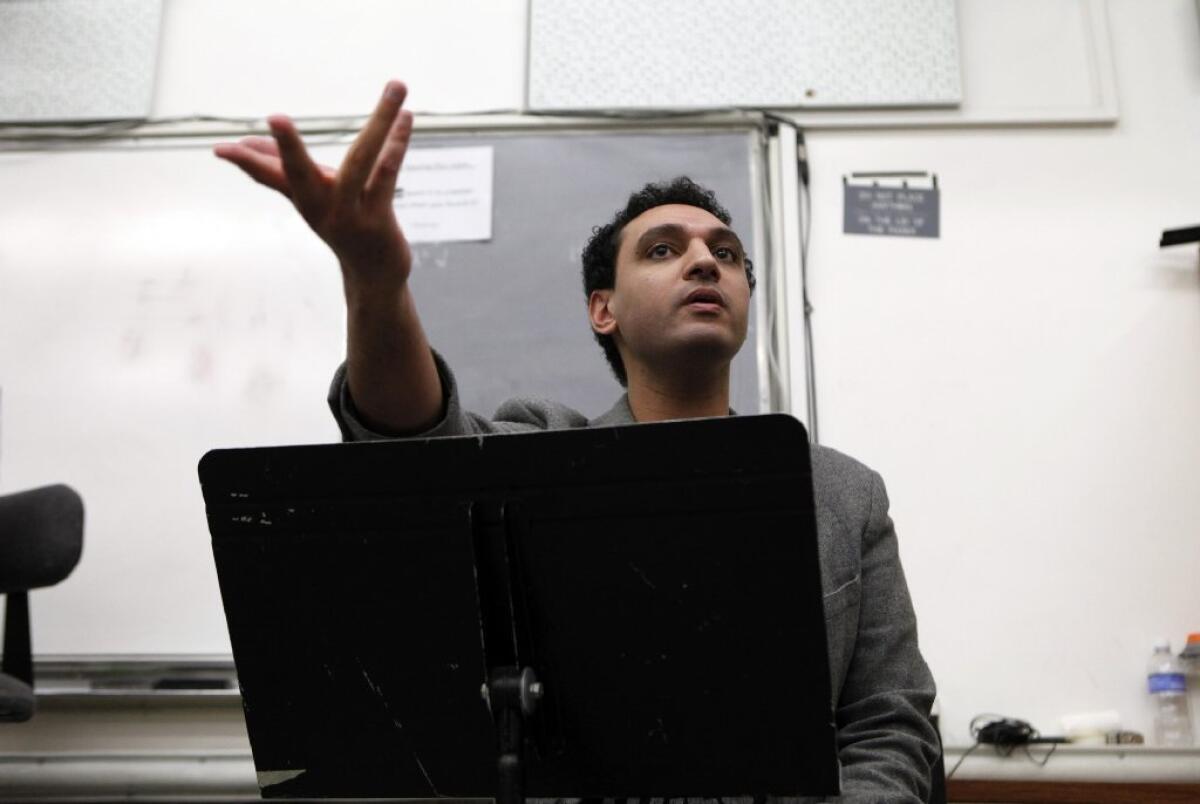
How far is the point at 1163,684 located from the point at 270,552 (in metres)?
1.73

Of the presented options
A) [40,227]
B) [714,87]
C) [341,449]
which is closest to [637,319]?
[341,449]

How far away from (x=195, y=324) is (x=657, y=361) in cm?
129

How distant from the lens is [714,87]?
8.01 ft

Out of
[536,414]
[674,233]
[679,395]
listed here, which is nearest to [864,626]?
[679,395]

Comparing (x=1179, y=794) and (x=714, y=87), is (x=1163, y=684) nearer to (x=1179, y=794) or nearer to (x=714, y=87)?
(x=1179, y=794)

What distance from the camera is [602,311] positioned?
5.73 feet

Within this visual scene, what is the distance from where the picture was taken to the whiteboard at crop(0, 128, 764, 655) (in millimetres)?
2248

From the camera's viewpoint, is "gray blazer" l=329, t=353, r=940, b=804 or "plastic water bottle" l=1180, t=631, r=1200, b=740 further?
"plastic water bottle" l=1180, t=631, r=1200, b=740

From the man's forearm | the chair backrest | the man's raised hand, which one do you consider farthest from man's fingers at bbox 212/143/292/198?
the chair backrest

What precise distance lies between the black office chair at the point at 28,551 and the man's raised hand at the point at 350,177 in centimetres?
121

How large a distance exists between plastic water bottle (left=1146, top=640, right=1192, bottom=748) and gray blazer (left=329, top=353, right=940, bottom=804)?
0.89 m

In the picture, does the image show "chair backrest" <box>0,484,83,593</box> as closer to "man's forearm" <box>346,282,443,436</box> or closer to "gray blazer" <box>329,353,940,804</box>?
"gray blazer" <box>329,353,940,804</box>

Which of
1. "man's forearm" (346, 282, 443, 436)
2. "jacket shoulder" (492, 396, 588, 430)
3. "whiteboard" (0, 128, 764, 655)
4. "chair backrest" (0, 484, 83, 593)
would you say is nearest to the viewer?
"man's forearm" (346, 282, 443, 436)

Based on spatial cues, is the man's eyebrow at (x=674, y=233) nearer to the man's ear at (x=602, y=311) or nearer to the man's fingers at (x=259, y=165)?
the man's ear at (x=602, y=311)
